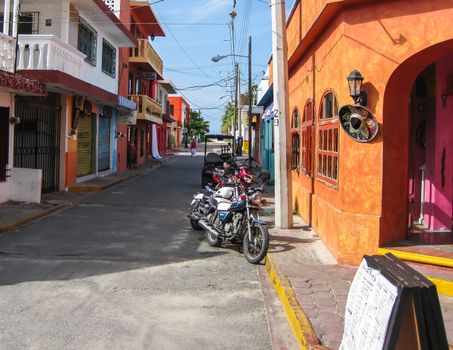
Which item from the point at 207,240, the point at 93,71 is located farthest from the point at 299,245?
the point at 93,71

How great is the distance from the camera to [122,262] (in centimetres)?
768

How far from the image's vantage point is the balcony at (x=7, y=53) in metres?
11.9

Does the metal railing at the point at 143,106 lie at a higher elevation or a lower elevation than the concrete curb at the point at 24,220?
higher

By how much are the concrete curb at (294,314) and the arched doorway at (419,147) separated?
162cm

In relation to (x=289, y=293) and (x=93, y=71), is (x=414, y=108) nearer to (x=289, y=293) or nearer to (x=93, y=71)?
(x=289, y=293)

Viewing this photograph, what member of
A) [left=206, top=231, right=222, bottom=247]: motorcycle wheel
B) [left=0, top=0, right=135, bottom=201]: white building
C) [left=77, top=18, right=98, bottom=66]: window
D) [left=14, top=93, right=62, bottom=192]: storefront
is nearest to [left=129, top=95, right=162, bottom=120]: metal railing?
[left=0, top=0, right=135, bottom=201]: white building

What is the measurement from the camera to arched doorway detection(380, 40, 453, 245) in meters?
7.09

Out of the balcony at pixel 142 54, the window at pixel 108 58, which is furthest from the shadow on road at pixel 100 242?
the balcony at pixel 142 54

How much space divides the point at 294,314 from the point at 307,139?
6.20 meters

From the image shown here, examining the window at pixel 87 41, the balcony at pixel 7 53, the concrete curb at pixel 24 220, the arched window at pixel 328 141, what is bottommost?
the concrete curb at pixel 24 220

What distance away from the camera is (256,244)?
25.9 feet

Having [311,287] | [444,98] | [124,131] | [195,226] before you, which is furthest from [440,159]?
[124,131]

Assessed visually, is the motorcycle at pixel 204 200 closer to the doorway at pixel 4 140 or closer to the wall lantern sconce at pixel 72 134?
the doorway at pixel 4 140

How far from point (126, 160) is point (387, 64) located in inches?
876
